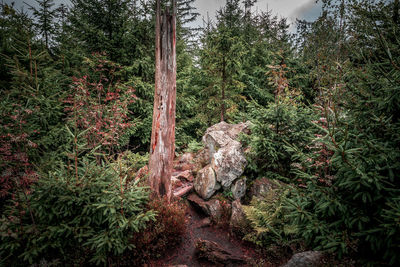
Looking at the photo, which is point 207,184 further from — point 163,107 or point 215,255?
point 163,107

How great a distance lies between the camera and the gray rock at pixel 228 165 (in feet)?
21.0

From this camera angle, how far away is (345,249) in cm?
259

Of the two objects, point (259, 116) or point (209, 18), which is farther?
point (209, 18)

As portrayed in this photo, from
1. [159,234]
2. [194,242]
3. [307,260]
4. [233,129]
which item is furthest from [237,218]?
[233,129]

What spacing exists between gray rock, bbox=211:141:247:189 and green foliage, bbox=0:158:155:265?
141 inches

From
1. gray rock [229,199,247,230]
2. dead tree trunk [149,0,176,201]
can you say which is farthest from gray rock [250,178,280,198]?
dead tree trunk [149,0,176,201]

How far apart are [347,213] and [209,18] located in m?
15.1

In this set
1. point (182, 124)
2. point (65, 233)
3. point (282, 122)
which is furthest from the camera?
point (182, 124)

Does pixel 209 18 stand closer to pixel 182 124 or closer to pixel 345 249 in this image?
pixel 182 124

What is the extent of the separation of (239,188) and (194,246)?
2717 mm

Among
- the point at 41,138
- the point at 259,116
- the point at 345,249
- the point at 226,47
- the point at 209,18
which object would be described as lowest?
the point at 345,249

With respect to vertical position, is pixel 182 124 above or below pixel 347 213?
above

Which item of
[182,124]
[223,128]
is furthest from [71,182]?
[182,124]

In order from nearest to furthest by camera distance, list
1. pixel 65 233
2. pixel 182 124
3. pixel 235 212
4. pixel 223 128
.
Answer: pixel 65 233 < pixel 235 212 < pixel 223 128 < pixel 182 124
